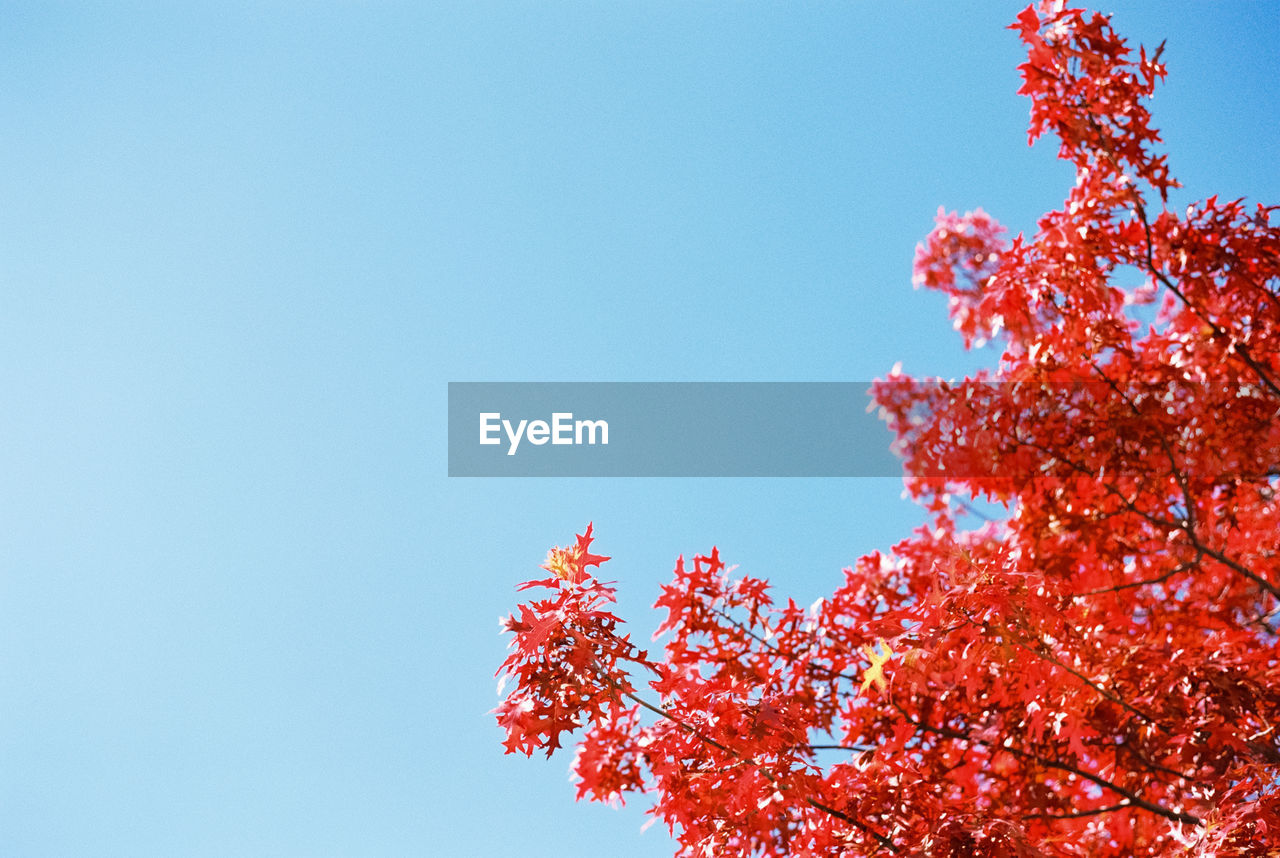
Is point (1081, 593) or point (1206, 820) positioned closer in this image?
point (1206, 820)

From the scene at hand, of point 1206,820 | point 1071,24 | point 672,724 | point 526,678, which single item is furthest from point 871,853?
point 1071,24

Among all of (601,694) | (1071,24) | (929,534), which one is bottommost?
(601,694)

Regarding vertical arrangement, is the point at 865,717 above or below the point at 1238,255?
below

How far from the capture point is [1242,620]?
542 cm

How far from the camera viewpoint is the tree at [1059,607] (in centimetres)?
363

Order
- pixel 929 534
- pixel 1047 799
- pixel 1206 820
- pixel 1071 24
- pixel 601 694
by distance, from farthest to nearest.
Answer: pixel 929 534
pixel 1071 24
pixel 1047 799
pixel 1206 820
pixel 601 694

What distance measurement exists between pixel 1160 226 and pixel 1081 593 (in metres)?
2.04

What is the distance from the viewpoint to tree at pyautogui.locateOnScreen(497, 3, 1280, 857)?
363 centimetres

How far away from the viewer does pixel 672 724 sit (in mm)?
3781

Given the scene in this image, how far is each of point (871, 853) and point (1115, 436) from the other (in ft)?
8.92

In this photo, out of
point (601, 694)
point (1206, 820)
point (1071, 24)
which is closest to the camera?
point (601, 694)

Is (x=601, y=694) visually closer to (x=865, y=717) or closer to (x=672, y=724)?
(x=672, y=724)

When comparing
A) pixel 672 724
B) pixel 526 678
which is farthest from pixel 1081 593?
pixel 526 678

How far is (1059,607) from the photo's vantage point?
4406mm
